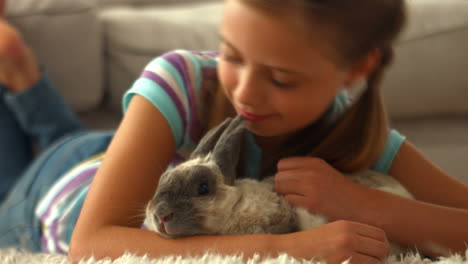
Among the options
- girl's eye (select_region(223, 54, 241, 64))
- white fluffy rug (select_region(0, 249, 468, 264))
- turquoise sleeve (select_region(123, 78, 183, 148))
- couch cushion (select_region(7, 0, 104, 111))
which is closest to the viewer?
white fluffy rug (select_region(0, 249, 468, 264))

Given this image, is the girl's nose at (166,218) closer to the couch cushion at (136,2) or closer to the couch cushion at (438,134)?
the couch cushion at (438,134)

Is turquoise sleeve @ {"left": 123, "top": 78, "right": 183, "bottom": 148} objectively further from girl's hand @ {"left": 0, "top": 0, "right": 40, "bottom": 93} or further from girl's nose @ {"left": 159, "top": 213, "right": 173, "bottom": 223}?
girl's hand @ {"left": 0, "top": 0, "right": 40, "bottom": 93}

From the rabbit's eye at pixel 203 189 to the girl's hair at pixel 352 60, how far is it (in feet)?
0.81

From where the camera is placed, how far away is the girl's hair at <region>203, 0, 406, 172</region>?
0.69 meters

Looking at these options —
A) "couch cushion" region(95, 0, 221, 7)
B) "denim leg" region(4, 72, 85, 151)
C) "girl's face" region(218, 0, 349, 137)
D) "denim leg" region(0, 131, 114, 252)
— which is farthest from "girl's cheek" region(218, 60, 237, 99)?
"couch cushion" region(95, 0, 221, 7)

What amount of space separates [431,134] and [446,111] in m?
0.10

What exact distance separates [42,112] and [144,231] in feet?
2.73

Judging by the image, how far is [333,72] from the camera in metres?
0.76

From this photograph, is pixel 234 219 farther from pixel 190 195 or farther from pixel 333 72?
pixel 333 72

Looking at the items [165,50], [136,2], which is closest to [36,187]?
[165,50]

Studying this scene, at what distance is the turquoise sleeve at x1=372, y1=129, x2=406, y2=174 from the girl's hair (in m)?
0.03

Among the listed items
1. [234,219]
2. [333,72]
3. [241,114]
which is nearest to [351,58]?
[333,72]

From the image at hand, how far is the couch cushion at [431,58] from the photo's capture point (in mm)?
1596

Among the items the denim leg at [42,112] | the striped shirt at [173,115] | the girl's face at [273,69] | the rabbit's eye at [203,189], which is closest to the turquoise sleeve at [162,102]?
the striped shirt at [173,115]
